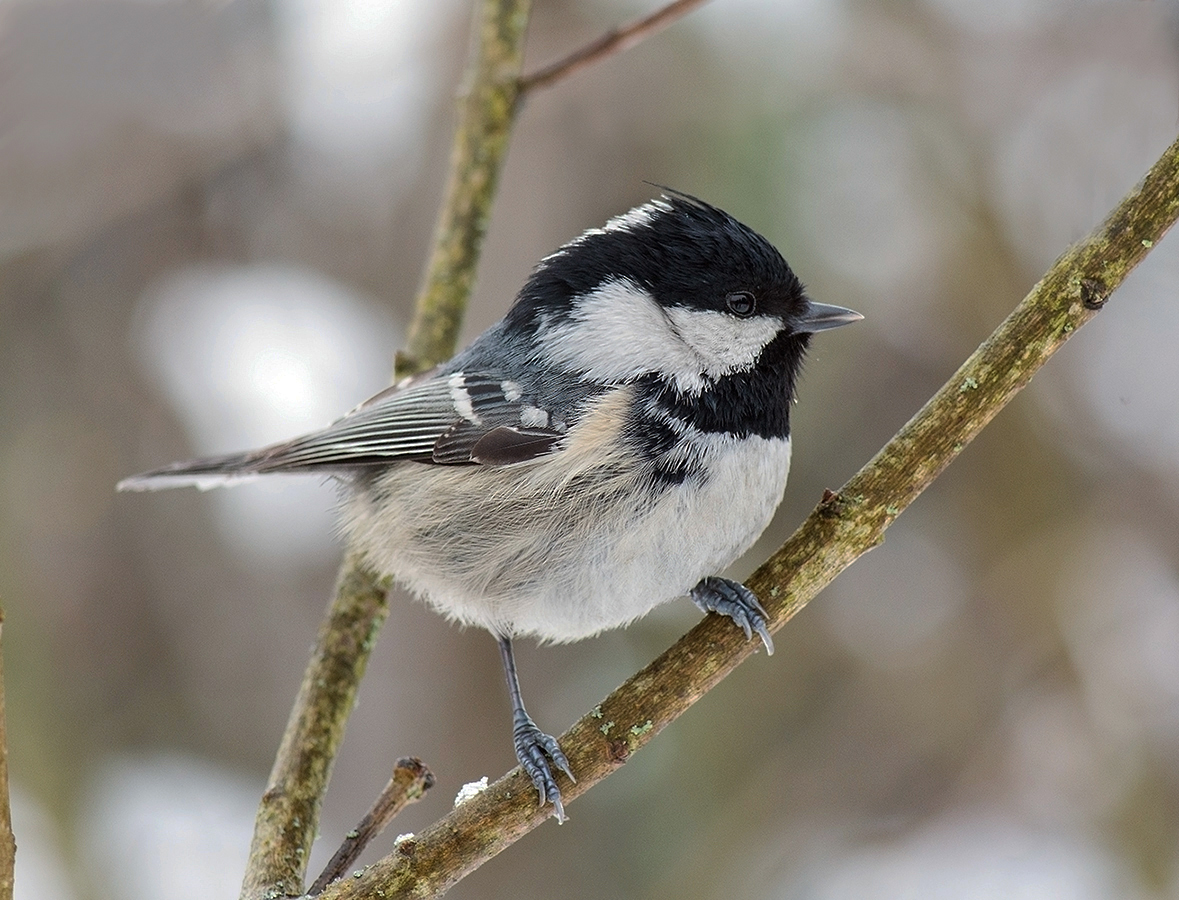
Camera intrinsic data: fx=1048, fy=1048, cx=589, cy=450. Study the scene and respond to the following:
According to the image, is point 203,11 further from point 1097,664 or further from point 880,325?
point 1097,664

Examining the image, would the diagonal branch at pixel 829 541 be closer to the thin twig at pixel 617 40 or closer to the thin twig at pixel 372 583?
the thin twig at pixel 372 583

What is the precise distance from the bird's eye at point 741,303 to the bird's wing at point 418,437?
0.37 metres

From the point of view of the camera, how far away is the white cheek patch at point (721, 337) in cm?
177

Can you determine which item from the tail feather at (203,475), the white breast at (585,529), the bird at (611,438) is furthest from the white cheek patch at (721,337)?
the tail feather at (203,475)

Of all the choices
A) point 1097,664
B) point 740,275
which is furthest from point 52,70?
point 1097,664

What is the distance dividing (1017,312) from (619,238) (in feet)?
2.24

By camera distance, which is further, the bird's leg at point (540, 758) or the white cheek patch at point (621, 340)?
the white cheek patch at point (621, 340)

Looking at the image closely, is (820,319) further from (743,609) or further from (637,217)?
(743,609)

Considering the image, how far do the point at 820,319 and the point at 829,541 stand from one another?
49 cm

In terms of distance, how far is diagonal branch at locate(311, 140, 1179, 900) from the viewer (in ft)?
4.42

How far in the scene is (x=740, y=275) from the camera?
Answer: 176 centimetres

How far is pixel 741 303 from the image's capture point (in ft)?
5.84

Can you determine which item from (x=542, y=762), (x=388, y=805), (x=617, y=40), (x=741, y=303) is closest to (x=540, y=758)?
(x=542, y=762)

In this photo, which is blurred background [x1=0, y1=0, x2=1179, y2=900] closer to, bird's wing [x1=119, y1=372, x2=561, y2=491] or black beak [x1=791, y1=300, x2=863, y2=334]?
bird's wing [x1=119, y1=372, x2=561, y2=491]
